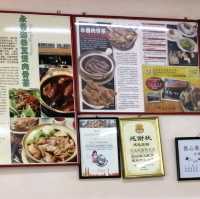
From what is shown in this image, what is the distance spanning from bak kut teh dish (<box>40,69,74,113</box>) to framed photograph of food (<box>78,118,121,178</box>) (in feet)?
0.38

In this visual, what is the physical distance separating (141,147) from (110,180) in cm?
25

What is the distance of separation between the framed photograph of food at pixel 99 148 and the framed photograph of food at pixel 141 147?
0.05 m

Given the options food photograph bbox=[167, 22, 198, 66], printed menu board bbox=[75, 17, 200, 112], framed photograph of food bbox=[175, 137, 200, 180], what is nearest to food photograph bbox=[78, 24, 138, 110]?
printed menu board bbox=[75, 17, 200, 112]

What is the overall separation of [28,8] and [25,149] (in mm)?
770

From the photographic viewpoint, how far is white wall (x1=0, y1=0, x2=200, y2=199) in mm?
2373

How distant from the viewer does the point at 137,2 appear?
273 centimetres

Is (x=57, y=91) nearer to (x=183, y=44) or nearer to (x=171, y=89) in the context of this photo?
(x=171, y=89)

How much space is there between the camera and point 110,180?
8.12ft

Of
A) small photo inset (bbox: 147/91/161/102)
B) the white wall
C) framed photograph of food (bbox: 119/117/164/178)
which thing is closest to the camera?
the white wall

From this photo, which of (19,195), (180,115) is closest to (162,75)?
(180,115)

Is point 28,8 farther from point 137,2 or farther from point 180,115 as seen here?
point 180,115

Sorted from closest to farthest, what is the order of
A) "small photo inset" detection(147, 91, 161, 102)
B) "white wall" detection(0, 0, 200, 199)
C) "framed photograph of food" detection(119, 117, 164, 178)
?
"white wall" detection(0, 0, 200, 199), "framed photograph of food" detection(119, 117, 164, 178), "small photo inset" detection(147, 91, 161, 102)

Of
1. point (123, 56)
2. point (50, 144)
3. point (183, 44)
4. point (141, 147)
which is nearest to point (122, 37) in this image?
point (123, 56)

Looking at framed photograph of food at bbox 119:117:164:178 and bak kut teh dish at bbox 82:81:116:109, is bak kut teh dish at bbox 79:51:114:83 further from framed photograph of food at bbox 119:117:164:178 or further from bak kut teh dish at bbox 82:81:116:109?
framed photograph of food at bbox 119:117:164:178
